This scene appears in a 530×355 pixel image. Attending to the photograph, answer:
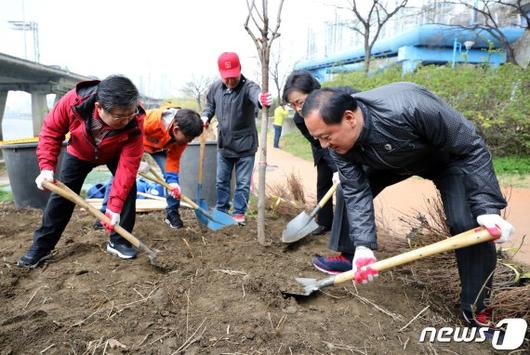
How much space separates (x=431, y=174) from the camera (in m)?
2.40

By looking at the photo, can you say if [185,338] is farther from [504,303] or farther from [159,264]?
[504,303]

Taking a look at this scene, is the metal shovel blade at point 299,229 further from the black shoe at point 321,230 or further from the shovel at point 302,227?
the black shoe at point 321,230

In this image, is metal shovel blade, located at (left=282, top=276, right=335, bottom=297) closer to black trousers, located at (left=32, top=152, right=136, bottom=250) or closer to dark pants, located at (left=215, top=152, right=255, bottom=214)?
black trousers, located at (left=32, top=152, right=136, bottom=250)

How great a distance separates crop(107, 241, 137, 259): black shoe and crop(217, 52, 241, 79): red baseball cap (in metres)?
1.71

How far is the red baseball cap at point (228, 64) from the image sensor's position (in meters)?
3.80

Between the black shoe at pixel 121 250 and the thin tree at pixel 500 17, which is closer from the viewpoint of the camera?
the black shoe at pixel 121 250

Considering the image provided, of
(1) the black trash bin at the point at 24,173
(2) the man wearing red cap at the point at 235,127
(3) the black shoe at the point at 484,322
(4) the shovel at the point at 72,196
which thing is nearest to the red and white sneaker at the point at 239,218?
(2) the man wearing red cap at the point at 235,127

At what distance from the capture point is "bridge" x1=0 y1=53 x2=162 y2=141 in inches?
635

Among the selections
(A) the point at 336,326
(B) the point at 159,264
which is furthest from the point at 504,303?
(B) the point at 159,264

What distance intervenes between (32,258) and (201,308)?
4.85 ft

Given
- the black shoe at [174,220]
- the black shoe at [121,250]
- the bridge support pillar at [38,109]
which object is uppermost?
the black shoe at [121,250]

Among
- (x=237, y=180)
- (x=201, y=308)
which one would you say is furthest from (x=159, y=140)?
(x=201, y=308)

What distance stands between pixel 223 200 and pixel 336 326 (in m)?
2.35

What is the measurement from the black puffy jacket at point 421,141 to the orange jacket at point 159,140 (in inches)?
77.2
